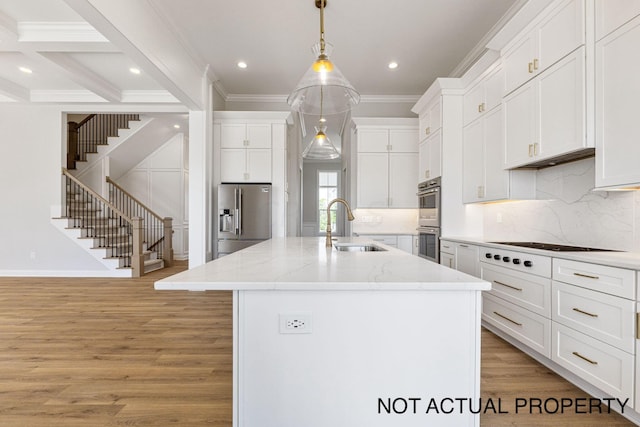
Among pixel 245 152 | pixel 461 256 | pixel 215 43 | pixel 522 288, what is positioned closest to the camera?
pixel 522 288

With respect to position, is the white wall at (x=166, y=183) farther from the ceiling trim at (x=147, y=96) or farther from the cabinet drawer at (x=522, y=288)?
the cabinet drawer at (x=522, y=288)

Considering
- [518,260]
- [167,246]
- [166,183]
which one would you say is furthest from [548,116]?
[166,183]

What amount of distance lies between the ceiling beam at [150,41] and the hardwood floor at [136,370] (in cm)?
260

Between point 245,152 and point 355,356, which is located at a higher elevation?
point 245,152

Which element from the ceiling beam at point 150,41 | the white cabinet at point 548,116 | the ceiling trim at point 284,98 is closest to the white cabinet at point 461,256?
the white cabinet at point 548,116

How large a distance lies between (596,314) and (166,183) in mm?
8439

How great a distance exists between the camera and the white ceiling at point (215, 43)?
3.12 metres

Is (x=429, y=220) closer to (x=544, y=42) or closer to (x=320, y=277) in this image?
(x=544, y=42)

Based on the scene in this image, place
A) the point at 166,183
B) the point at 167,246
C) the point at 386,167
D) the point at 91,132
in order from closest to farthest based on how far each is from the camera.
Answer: the point at 386,167, the point at 167,246, the point at 91,132, the point at 166,183

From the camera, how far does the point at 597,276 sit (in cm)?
180

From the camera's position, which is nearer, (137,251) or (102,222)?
(137,251)

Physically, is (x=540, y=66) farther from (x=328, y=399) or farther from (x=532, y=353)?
(x=328, y=399)

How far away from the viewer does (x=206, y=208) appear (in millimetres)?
4785

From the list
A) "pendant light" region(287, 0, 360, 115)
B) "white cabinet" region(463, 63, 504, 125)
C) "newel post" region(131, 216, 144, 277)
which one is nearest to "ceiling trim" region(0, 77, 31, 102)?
"newel post" region(131, 216, 144, 277)
